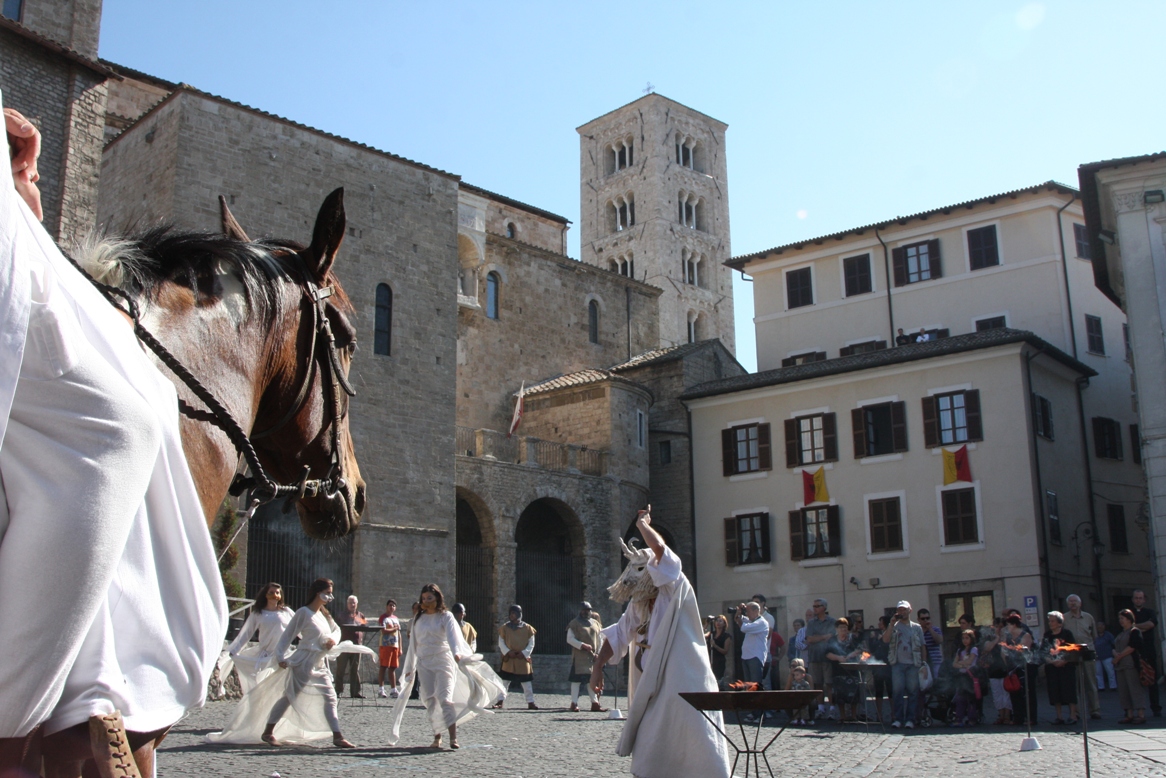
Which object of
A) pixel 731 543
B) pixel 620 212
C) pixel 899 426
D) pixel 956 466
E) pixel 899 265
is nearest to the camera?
pixel 956 466

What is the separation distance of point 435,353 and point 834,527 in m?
11.8

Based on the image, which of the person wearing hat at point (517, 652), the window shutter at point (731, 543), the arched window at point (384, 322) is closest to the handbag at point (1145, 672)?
the person wearing hat at point (517, 652)

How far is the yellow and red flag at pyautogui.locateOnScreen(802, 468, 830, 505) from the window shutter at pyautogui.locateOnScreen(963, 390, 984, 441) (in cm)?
420

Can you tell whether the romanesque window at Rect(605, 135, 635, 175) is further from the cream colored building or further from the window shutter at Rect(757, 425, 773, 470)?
the window shutter at Rect(757, 425, 773, 470)

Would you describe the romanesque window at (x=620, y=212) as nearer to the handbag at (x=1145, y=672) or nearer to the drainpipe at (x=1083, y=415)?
the drainpipe at (x=1083, y=415)

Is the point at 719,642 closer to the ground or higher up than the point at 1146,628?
closer to the ground

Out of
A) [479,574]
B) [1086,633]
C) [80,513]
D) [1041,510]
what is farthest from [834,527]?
[80,513]

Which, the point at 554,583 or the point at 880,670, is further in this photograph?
the point at 554,583

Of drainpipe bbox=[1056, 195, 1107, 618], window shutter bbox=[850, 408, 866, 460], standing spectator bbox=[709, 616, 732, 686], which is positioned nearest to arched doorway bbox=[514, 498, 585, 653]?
window shutter bbox=[850, 408, 866, 460]

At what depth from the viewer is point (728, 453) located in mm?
33906

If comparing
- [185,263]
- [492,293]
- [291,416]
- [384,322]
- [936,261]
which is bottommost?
[291,416]

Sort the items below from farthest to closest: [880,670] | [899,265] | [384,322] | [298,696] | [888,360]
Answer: [899,265] < [888,360] < [384,322] < [880,670] < [298,696]

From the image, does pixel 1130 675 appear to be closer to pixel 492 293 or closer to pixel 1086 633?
pixel 1086 633

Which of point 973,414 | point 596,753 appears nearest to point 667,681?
point 596,753
